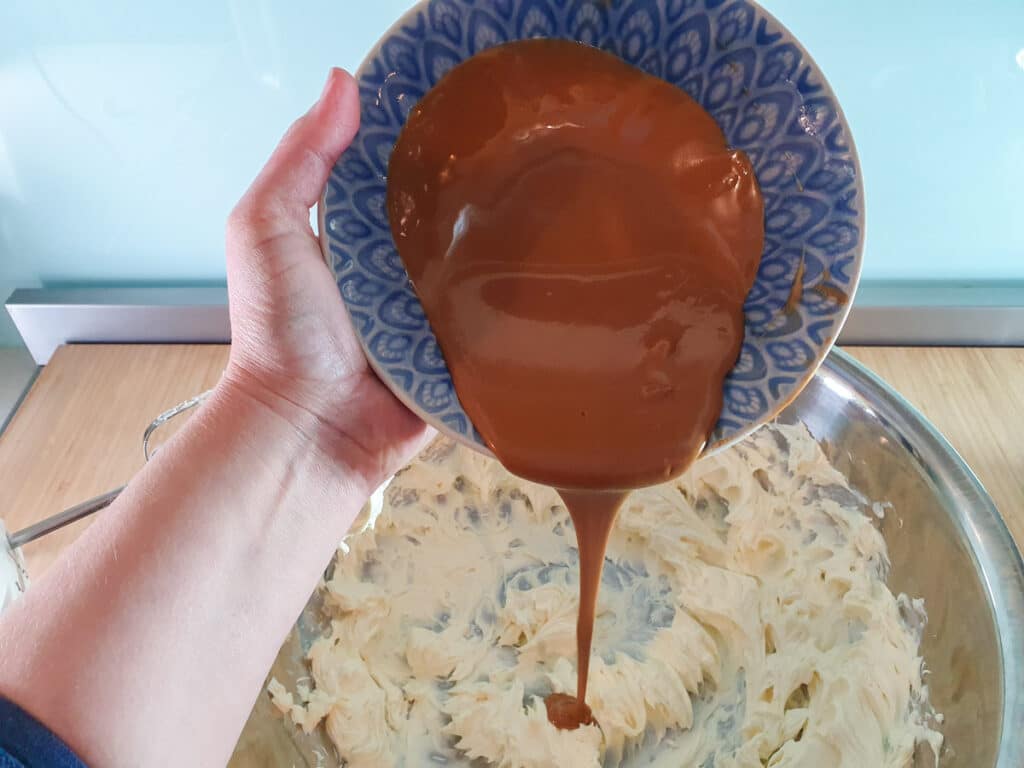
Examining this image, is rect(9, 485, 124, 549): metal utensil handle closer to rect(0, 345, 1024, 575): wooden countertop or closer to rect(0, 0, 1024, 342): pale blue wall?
rect(0, 345, 1024, 575): wooden countertop

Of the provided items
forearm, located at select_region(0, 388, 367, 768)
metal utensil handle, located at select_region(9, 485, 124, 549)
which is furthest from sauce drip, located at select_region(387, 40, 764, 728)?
metal utensil handle, located at select_region(9, 485, 124, 549)

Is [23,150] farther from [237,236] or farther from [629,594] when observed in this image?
[629,594]

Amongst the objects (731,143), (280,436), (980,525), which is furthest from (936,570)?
(280,436)

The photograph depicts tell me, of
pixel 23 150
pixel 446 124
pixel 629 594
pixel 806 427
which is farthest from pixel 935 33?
pixel 23 150

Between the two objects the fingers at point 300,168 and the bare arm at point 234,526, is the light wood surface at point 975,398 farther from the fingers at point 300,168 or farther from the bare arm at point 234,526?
the fingers at point 300,168

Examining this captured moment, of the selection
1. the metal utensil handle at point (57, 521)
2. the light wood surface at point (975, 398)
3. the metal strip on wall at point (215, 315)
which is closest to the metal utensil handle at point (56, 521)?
the metal utensil handle at point (57, 521)
